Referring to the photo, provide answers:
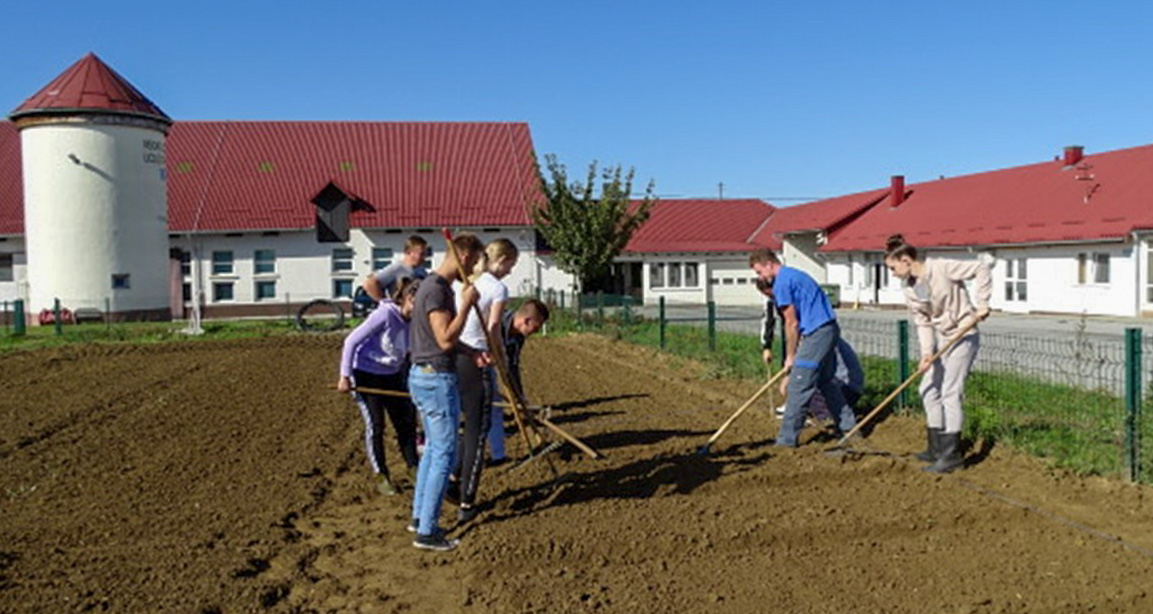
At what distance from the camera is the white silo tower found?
29984 millimetres

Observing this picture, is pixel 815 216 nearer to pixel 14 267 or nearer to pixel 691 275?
pixel 691 275

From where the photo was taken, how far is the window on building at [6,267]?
1357 inches

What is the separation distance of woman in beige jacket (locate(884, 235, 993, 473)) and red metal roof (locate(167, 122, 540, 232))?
2871 cm

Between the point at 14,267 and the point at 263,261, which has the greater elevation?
the point at 263,261

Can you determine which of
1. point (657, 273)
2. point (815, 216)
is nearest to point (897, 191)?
point (815, 216)

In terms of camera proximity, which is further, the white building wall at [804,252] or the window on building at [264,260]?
the white building wall at [804,252]

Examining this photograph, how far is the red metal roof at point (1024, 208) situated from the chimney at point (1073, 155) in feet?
0.62

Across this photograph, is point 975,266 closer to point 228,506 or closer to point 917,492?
point 917,492

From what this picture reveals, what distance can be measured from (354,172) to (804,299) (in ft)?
102

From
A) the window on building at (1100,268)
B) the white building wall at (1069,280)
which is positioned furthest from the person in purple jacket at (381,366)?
the window on building at (1100,268)

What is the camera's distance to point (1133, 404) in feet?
22.1

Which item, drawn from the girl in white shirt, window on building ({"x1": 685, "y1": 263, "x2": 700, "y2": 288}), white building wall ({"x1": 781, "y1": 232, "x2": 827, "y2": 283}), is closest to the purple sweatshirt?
the girl in white shirt

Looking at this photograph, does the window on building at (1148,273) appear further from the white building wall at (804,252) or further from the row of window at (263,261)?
the row of window at (263,261)

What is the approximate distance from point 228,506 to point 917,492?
4218 millimetres
